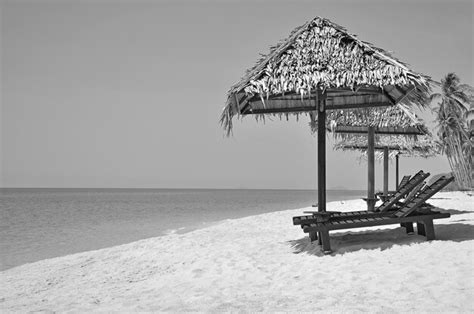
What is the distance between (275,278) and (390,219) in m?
1.98

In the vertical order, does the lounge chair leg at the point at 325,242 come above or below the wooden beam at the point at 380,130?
below

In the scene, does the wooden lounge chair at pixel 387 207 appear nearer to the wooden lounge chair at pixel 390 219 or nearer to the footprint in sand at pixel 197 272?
the wooden lounge chair at pixel 390 219

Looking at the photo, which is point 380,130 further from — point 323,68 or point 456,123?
A: point 456,123

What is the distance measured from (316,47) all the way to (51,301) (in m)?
4.94

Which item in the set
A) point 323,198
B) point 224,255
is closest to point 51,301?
point 224,255

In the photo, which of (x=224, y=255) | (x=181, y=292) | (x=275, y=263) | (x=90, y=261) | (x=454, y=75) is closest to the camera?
(x=181, y=292)

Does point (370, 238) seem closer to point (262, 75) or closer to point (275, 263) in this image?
point (275, 263)

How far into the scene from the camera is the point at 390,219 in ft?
18.3

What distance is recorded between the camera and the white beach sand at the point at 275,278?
12.3 ft

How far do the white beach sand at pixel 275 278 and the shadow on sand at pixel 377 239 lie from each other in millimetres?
15

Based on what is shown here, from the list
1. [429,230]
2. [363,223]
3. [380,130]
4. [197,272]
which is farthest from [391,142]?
[197,272]

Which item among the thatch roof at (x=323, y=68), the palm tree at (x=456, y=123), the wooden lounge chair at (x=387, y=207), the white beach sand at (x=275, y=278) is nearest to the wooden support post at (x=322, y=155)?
the wooden lounge chair at (x=387, y=207)

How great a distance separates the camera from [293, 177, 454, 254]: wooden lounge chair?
5.50 meters

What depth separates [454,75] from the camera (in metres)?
29.2
